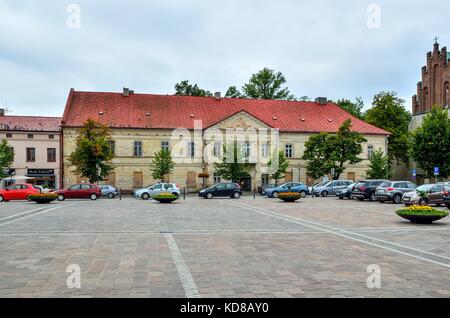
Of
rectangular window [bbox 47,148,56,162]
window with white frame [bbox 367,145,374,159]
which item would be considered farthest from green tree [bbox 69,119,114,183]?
window with white frame [bbox 367,145,374,159]

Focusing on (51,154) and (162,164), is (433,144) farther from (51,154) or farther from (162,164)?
(51,154)

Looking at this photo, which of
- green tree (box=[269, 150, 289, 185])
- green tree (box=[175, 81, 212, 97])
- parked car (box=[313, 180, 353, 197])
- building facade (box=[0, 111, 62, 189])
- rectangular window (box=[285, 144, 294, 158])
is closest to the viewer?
parked car (box=[313, 180, 353, 197])

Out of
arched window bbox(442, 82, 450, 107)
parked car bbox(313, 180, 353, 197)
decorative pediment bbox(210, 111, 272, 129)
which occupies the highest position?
arched window bbox(442, 82, 450, 107)

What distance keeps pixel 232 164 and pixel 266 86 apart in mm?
30546

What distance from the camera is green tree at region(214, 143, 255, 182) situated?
48719mm

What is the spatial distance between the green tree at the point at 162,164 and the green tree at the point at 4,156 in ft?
54.6

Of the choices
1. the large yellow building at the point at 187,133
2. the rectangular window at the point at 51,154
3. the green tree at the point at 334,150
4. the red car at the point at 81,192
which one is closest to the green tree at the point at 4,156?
Answer: the rectangular window at the point at 51,154

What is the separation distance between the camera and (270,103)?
60.4 meters

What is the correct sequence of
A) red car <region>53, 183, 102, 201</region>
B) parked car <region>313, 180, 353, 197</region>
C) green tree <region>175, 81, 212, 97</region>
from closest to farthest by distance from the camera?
red car <region>53, 183, 102, 201</region> → parked car <region>313, 180, 353, 197</region> → green tree <region>175, 81, 212, 97</region>

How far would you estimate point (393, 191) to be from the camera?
A: 1195 inches

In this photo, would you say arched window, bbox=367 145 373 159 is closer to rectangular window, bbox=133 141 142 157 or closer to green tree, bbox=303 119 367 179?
green tree, bbox=303 119 367 179

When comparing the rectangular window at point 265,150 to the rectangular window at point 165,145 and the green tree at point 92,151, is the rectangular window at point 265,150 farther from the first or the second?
the green tree at point 92,151

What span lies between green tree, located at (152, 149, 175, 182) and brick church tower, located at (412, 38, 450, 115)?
34.4 m
